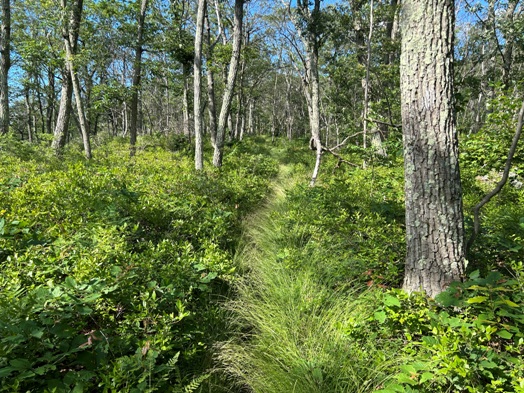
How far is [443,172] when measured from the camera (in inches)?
86.5

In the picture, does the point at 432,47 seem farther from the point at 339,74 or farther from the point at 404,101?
the point at 339,74

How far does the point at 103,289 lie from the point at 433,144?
2638 millimetres

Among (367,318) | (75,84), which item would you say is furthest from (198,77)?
(367,318)

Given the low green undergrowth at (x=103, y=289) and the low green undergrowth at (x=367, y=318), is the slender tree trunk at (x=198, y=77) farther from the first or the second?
the low green undergrowth at (x=367, y=318)

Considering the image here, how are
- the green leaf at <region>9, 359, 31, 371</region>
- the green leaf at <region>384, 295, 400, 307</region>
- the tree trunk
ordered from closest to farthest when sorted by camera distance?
the green leaf at <region>9, 359, 31, 371</region>
the green leaf at <region>384, 295, 400, 307</region>
the tree trunk

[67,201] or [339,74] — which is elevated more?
[339,74]

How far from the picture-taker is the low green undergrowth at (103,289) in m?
1.53

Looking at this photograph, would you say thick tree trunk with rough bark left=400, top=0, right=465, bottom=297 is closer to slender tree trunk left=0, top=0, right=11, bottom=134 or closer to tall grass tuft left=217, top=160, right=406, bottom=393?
tall grass tuft left=217, top=160, right=406, bottom=393

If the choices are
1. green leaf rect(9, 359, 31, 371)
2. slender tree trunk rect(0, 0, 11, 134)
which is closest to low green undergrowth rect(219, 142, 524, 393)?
green leaf rect(9, 359, 31, 371)

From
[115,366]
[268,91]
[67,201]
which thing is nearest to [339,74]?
[67,201]

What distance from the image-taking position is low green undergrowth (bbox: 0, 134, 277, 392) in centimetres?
153

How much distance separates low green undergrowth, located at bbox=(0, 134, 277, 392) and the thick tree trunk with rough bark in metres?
1.79

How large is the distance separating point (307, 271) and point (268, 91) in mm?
36606

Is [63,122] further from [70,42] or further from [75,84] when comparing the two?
[70,42]
